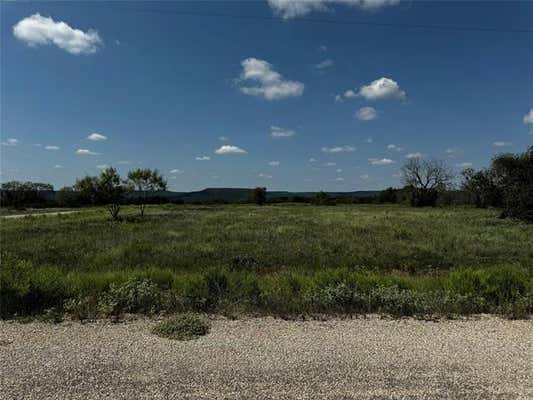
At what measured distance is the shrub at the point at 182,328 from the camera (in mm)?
4594

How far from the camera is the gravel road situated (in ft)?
10.9

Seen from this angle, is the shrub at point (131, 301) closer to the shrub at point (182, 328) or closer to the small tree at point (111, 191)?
the shrub at point (182, 328)

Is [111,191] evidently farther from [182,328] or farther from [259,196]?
[259,196]

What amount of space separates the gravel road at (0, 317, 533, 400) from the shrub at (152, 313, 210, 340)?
0.14m

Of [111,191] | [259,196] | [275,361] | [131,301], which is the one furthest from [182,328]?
[259,196]

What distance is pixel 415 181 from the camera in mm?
73062

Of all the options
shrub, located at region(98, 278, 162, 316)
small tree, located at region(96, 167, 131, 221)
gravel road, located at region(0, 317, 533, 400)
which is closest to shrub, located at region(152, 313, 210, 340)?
gravel road, located at region(0, 317, 533, 400)

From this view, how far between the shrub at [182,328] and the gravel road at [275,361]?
0.14 meters

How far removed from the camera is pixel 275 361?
3885 mm

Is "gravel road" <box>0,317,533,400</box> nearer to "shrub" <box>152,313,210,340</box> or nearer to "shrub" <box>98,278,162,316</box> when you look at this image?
"shrub" <box>152,313,210,340</box>

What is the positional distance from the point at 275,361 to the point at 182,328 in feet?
5.01

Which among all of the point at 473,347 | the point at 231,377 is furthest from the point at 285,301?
the point at 473,347

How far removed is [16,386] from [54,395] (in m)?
0.48

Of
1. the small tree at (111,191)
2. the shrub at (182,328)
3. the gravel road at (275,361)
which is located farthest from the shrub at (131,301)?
the small tree at (111,191)
